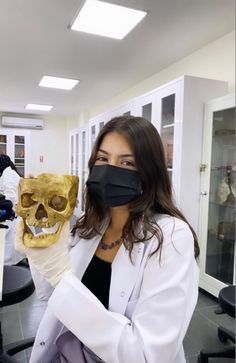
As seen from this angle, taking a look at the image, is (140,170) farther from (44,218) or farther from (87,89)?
(87,89)

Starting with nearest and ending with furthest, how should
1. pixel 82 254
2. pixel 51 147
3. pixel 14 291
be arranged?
pixel 82 254 < pixel 14 291 < pixel 51 147

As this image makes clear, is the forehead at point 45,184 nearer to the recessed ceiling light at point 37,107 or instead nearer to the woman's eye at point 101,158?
the woman's eye at point 101,158

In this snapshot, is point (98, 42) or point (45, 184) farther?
point (98, 42)

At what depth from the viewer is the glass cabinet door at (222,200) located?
2.49 m

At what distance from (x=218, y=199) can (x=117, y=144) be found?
76.2 inches

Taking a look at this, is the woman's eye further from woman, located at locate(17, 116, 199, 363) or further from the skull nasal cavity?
the skull nasal cavity

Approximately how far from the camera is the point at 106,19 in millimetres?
2381

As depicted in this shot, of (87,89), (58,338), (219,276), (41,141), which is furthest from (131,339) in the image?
(41,141)

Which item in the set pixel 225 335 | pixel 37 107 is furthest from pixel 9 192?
pixel 37 107

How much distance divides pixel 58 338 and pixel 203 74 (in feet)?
9.33

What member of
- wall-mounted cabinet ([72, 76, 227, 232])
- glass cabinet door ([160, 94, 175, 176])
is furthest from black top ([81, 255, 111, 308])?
glass cabinet door ([160, 94, 175, 176])

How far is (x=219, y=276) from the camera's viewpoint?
8.75ft

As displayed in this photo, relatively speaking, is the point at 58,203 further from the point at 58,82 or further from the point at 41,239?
the point at 58,82

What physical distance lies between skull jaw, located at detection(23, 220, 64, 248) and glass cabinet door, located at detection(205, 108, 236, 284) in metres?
2.03
